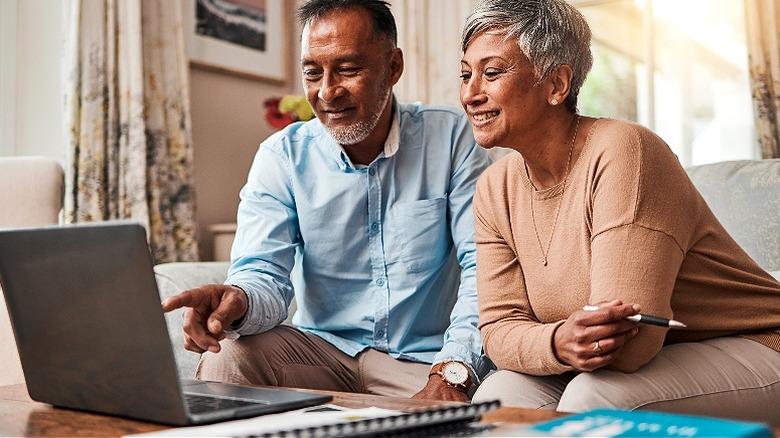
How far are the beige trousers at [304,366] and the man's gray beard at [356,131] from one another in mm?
416

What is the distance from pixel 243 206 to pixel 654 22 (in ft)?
9.04

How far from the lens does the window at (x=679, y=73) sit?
3.84 m

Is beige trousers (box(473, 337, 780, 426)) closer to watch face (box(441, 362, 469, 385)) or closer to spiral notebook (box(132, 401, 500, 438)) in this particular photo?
watch face (box(441, 362, 469, 385))

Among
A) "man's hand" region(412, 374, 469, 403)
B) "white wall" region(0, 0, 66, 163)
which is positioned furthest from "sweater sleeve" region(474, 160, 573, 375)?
"white wall" region(0, 0, 66, 163)

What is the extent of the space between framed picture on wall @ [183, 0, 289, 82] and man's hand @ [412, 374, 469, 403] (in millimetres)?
2528

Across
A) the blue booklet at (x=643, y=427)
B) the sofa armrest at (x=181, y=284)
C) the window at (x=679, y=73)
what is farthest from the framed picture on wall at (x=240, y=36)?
the blue booklet at (x=643, y=427)

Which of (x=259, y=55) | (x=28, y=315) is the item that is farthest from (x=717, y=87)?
(x=28, y=315)

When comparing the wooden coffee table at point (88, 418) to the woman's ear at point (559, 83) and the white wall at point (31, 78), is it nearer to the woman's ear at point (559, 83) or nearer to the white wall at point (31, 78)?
the woman's ear at point (559, 83)

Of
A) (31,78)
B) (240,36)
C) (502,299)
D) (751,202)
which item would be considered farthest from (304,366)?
(240,36)

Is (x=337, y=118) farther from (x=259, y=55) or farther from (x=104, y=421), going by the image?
(x=259, y=55)

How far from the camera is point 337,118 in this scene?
184 centimetres

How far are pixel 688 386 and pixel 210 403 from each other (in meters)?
0.70

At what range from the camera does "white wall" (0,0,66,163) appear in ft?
10.8

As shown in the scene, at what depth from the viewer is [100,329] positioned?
100 cm
